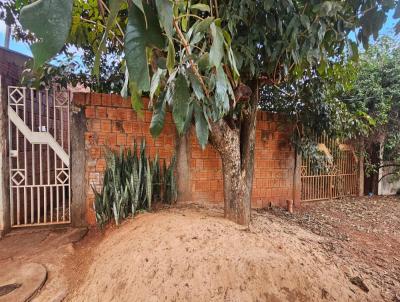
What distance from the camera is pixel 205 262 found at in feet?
6.30

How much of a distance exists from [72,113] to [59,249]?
62.1 inches

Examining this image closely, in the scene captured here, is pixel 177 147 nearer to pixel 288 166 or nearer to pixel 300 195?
pixel 288 166

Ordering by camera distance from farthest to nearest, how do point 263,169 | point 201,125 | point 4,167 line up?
point 263,169 → point 4,167 → point 201,125

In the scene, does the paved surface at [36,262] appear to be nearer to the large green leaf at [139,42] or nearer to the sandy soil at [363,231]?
the large green leaf at [139,42]

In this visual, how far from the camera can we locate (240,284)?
69.5 inches

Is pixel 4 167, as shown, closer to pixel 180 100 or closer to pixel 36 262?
pixel 36 262

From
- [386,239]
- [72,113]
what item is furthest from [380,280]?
[72,113]

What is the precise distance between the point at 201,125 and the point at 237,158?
1677mm

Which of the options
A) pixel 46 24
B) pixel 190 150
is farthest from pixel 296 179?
pixel 46 24

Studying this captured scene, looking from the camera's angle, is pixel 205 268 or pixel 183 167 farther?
pixel 183 167

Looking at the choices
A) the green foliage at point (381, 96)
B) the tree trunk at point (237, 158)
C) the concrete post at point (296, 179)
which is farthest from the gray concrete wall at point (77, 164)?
the green foliage at point (381, 96)

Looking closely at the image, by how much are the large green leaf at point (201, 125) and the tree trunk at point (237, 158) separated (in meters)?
1.37

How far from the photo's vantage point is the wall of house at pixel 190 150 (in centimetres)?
303

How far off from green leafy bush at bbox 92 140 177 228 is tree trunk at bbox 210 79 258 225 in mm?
770
